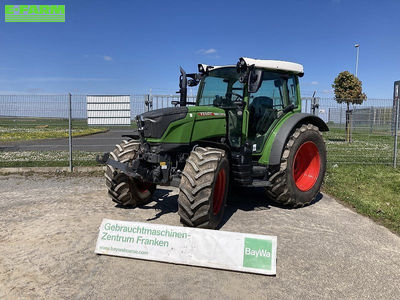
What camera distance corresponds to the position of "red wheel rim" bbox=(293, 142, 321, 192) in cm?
598

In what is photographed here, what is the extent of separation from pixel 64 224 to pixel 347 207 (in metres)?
4.94

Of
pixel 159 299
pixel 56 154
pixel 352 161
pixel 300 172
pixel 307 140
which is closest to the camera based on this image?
pixel 159 299

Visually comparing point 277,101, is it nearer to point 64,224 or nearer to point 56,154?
point 64,224

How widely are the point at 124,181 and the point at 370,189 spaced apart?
17.9 ft

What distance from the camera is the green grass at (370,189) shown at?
532 cm

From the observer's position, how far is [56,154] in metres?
11.0

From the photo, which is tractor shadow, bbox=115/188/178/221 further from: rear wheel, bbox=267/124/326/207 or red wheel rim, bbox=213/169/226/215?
rear wheel, bbox=267/124/326/207

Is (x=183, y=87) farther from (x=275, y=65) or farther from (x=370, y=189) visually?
(x=370, y=189)

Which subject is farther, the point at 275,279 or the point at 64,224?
the point at 64,224

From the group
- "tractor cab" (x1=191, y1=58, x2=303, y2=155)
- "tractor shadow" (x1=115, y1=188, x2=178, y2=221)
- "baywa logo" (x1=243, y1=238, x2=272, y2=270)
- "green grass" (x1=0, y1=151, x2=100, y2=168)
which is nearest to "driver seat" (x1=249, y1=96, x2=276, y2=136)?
"tractor cab" (x1=191, y1=58, x2=303, y2=155)

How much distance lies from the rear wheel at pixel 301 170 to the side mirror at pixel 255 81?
1306 mm

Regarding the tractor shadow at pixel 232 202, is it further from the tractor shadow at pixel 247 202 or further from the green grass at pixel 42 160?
the green grass at pixel 42 160

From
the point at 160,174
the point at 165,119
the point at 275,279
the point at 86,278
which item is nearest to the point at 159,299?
the point at 86,278

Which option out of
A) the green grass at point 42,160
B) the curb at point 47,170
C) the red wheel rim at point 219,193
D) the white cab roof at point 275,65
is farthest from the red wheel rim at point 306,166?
the green grass at point 42,160
